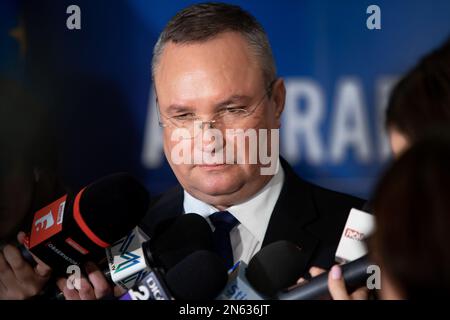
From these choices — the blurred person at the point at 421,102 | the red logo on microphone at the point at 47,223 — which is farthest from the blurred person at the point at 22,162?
the blurred person at the point at 421,102

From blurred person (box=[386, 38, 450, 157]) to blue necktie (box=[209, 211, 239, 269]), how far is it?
1.97 ft

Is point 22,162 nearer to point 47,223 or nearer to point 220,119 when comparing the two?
point 47,223

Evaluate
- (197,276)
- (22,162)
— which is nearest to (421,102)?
(197,276)

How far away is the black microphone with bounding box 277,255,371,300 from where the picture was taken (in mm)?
1474

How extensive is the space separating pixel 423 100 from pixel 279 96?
2.07 feet

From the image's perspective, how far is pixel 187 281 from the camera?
152cm

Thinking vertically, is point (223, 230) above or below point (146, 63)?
below

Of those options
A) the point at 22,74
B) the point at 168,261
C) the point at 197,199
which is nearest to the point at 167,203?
the point at 197,199

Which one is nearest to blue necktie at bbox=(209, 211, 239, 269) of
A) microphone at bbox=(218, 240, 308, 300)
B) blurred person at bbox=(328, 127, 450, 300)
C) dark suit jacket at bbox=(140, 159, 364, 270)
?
dark suit jacket at bbox=(140, 159, 364, 270)

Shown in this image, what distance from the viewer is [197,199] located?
1.89 m

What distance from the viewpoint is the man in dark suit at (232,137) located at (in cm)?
177

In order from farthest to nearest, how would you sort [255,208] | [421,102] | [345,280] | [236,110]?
[255,208], [236,110], [345,280], [421,102]

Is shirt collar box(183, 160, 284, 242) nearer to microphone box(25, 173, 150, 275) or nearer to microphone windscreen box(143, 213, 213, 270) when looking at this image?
microphone windscreen box(143, 213, 213, 270)

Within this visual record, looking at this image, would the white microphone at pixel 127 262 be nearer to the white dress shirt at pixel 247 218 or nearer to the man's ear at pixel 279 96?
the white dress shirt at pixel 247 218
